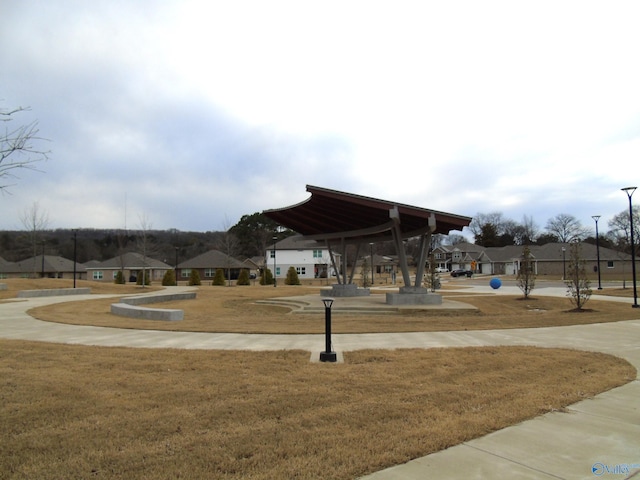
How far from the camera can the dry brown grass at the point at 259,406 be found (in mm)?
3758

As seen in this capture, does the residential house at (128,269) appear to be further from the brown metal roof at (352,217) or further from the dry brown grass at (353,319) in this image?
the dry brown grass at (353,319)

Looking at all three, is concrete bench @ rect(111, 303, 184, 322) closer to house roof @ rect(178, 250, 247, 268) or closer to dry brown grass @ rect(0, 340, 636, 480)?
dry brown grass @ rect(0, 340, 636, 480)

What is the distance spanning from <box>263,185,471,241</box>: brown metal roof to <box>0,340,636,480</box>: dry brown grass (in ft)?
39.7

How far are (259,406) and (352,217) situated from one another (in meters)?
19.9

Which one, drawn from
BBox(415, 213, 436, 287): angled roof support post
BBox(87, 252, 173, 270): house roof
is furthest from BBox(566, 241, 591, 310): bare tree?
BBox(87, 252, 173, 270): house roof

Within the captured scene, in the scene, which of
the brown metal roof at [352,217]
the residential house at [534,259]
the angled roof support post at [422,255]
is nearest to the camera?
the brown metal roof at [352,217]

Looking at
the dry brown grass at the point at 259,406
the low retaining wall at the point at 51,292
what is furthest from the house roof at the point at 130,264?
the dry brown grass at the point at 259,406

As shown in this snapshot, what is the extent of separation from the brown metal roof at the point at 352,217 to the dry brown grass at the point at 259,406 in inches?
476

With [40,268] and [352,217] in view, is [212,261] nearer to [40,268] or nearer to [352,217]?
[40,268]

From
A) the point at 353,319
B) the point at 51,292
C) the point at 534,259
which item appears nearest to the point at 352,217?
the point at 353,319

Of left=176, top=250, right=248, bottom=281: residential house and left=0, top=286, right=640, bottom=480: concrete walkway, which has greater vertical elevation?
left=176, top=250, right=248, bottom=281: residential house

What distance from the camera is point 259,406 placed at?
5.22m

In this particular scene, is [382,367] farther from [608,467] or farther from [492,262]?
→ [492,262]

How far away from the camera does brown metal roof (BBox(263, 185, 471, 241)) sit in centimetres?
2012
